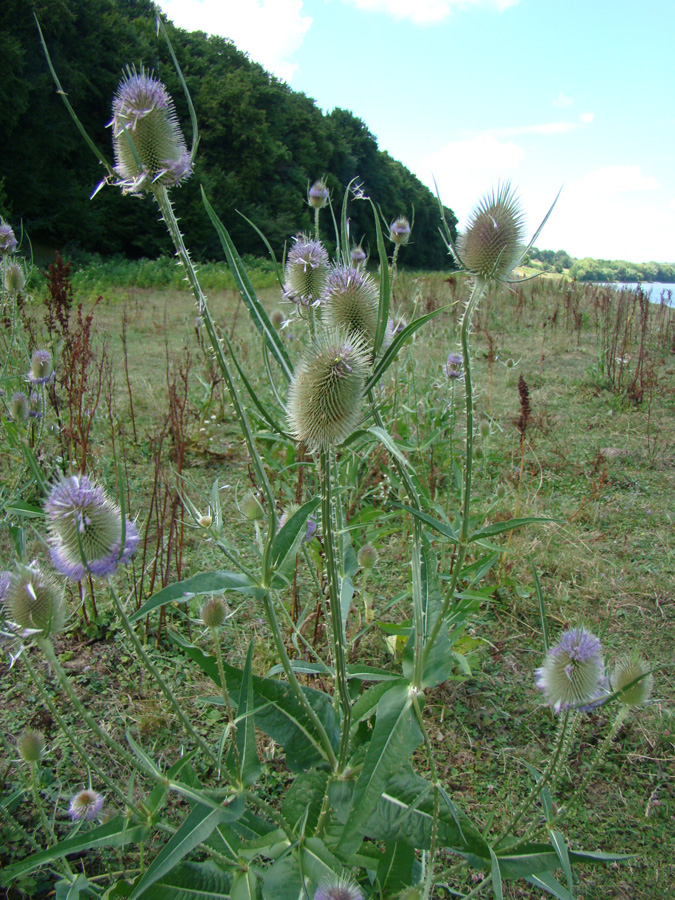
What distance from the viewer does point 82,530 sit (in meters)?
1.13

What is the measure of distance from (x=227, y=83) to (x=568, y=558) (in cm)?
2894

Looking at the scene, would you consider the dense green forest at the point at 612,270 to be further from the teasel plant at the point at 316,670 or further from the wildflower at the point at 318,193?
the teasel plant at the point at 316,670

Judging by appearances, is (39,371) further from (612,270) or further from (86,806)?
(612,270)

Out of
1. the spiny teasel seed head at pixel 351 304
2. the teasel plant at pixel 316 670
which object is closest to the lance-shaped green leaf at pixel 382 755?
the teasel plant at pixel 316 670

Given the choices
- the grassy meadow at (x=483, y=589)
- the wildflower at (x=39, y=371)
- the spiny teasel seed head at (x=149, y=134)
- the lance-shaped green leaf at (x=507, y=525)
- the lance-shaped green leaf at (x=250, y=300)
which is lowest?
the grassy meadow at (x=483, y=589)

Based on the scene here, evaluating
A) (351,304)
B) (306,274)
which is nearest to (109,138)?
(306,274)

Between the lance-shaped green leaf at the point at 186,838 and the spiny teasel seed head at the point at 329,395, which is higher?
the spiny teasel seed head at the point at 329,395

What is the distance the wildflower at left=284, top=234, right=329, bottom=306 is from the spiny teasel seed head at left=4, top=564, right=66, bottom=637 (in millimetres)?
1023

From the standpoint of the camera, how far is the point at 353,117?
98.7 ft

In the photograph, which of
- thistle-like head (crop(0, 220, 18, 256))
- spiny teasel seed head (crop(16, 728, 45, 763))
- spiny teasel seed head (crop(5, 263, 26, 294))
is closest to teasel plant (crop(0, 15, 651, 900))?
spiny teasel seed head (crop(16, 728, 45, 763))

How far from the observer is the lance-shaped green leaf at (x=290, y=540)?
3.87 feet

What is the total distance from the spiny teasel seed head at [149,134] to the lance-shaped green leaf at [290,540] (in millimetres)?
717

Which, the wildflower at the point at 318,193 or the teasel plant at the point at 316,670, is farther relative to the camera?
the wildflower at the point at 318,193

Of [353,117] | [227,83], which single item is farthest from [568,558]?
[353,117]
